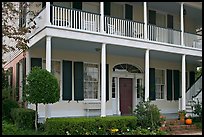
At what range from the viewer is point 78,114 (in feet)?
48.8

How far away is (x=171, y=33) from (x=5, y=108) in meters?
9.50

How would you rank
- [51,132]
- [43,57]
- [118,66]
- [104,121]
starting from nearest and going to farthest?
[51,132] → [104,121] → [43,57] → [118,66]

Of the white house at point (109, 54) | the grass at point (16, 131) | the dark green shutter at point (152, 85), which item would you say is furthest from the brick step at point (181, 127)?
the grass at point (16, 131)

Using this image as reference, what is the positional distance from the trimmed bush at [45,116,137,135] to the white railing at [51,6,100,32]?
3.96m

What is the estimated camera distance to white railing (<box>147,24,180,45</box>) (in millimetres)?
15048

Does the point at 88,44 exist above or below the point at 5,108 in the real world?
above

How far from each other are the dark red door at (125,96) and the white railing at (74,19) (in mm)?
4535

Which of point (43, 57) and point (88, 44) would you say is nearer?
point (88, 44)

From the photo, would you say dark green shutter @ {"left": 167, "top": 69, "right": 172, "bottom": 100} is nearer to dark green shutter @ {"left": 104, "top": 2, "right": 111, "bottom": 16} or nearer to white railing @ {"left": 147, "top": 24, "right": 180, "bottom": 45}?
white railing @ {"left": 147, "top": 24, "right": 180, "bottom": 45}

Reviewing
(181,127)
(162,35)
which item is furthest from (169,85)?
(181,127)

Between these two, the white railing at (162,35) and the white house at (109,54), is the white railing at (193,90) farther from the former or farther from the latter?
the white railing at (162,35)

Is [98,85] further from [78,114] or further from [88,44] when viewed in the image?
[88,44]

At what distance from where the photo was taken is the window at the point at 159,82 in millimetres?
18109

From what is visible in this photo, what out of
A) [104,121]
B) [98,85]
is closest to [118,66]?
[98,85]
